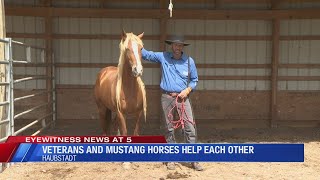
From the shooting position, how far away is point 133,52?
4.73 meters

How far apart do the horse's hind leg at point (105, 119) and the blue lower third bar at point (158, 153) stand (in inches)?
139

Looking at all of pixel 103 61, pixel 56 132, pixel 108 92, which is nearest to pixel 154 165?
pixel 108 92

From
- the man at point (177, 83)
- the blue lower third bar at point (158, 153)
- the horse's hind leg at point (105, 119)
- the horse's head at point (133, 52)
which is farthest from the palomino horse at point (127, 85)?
the blue lower third bar at point (158, 153)

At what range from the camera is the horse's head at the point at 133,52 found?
4.66 meters

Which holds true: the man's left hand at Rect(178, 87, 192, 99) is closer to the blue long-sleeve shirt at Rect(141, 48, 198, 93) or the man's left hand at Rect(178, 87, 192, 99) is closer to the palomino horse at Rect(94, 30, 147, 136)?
the blue long-sleeve shirt at Rect(141, 48, 198, 93)

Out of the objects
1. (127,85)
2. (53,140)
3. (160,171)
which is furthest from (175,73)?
(53,140)

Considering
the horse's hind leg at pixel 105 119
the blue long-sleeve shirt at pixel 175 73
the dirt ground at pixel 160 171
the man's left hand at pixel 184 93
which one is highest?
the blue long-sleeve shirt at pixel 175 73

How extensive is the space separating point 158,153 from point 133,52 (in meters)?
2.11

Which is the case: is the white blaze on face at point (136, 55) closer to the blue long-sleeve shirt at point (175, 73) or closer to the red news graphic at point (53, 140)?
the blue long-sleeve shirt at point (175, 73)

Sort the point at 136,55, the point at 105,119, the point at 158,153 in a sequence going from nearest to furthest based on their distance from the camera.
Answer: the point at 158,153 → the point at 136,55 → the point at 105,119

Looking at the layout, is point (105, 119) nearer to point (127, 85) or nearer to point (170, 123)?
point (127, 85)

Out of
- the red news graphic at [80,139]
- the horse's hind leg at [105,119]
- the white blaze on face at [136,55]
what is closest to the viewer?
the red news graphic at [80,139]

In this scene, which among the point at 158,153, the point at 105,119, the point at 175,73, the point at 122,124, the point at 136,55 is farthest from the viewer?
the point at 105,119

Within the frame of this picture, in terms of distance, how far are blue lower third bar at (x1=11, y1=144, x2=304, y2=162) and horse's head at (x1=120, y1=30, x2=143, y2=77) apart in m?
1.88
